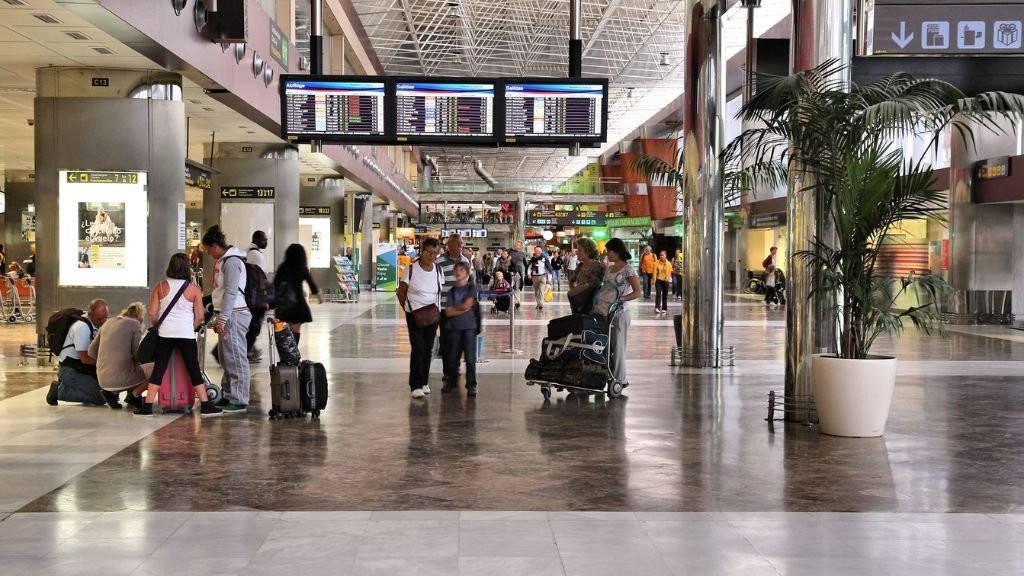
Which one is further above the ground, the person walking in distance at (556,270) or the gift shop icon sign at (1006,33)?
the gift shop icon sign at (1006,33)

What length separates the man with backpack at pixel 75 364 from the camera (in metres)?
9.90

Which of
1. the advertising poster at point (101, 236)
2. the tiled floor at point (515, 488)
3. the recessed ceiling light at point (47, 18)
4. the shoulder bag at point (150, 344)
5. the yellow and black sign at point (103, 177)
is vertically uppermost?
the recessed ceiling light at point (47, 18)

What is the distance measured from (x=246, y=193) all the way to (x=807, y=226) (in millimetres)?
16833

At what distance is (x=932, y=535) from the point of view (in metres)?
5.36

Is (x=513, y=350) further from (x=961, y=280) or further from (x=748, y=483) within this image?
(x=961, y=280)

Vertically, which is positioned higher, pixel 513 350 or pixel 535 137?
pixel 535 137

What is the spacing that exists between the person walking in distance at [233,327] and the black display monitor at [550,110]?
16.1ft

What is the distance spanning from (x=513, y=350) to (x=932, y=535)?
1010 centimetres

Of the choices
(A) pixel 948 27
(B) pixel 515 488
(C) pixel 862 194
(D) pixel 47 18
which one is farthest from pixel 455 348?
(A) pixel 948 27

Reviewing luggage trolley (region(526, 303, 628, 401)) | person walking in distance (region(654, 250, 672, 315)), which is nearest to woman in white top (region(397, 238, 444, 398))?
luggage trolley (region(526, 303, 628, 401))

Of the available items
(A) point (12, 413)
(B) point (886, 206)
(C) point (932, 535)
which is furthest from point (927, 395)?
(A) point (12, 413)

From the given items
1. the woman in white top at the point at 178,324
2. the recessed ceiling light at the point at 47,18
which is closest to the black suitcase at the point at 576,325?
the woman in white top at the point at 178,324

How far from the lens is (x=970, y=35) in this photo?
Result: 776 cm

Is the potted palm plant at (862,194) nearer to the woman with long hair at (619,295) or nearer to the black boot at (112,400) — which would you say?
the woman with long hair at (619,295)
